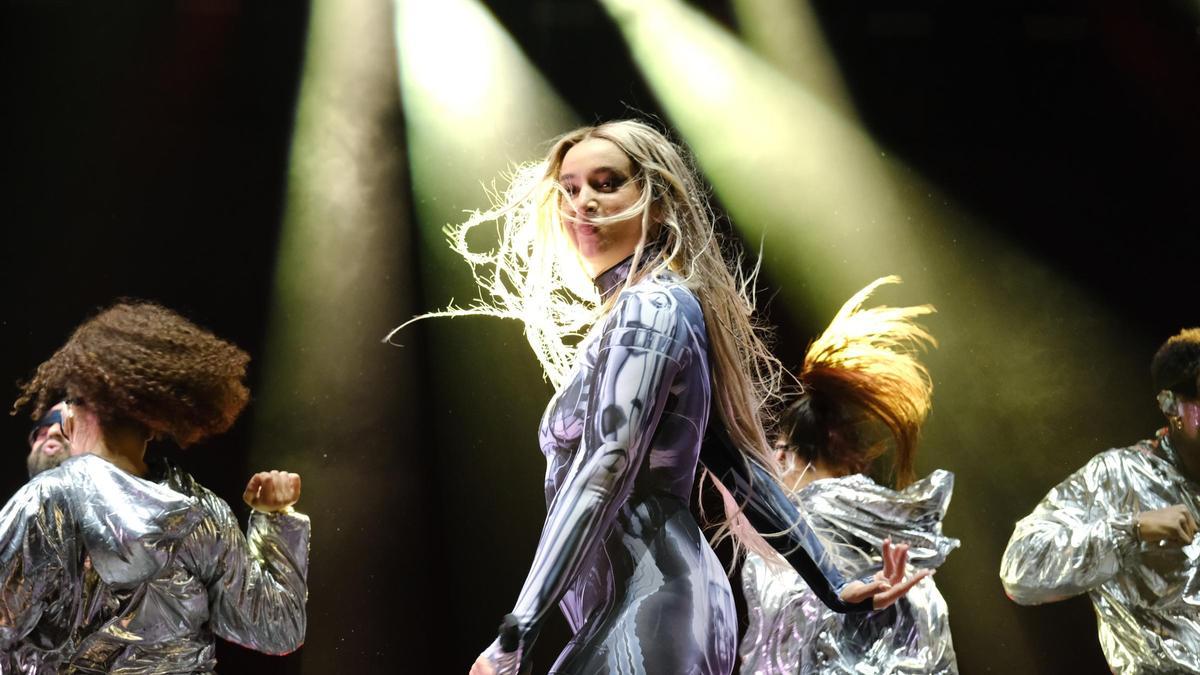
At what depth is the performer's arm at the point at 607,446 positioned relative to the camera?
5.04 feet

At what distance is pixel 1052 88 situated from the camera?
208 inches

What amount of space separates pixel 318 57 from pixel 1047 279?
10.7ft

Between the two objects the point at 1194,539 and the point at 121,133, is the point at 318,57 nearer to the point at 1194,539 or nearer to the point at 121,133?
the point at 121,133

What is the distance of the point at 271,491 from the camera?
112 inches

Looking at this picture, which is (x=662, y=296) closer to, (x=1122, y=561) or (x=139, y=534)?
(x=139, y=534)

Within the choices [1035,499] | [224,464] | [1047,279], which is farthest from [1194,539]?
[224,464]

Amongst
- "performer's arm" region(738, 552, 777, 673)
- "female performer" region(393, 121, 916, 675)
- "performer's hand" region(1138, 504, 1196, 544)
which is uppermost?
"female performer" region(393, 121, 916, 675)

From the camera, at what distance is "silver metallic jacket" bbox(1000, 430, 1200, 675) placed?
12.6 feet

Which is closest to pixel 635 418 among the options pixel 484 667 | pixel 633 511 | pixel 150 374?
pixel 633 511

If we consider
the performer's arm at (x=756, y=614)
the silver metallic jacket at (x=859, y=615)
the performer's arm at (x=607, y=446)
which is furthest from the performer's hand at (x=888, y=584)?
the performer's arm at (x=756, y=614)

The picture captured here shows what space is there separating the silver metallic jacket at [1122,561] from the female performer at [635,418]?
232cm

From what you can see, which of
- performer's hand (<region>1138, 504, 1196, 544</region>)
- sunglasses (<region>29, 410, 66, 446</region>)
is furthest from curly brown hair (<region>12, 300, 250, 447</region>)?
performer's hand (<region>1138, 504, 1196, 544</region>)

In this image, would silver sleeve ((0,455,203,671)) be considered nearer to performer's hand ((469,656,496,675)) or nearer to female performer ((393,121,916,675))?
female performer ((393,121,916,675))

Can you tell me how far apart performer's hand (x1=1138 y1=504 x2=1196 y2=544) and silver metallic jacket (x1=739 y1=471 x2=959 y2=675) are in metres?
0.60
